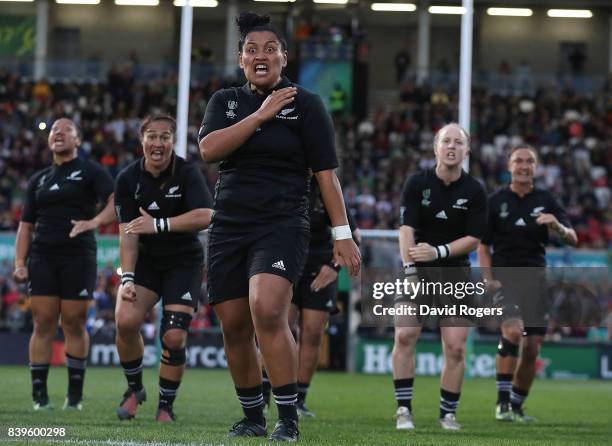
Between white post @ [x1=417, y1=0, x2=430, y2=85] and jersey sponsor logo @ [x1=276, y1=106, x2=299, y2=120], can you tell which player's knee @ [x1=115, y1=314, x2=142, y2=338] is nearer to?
jersey sponsor logo @ [x1=276, y1=106, x2=299, y2=120]

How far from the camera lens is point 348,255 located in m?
6.62

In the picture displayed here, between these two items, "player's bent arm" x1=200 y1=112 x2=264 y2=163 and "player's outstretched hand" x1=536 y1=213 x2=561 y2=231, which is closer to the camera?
"player's bent arm" x1=200 y1=112 x2=264 y2=163

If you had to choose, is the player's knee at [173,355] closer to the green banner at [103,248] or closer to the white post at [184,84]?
the white post at [184,84]

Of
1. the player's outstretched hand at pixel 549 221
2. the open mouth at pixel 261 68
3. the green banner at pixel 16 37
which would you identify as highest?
the green banner at pixel 16 37

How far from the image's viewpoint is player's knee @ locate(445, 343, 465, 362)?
9.38 metres

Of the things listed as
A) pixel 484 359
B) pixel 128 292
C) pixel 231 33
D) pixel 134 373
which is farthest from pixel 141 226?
pixel 231 33

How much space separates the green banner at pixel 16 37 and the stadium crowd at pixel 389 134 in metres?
4.12

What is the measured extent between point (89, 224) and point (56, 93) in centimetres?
2596

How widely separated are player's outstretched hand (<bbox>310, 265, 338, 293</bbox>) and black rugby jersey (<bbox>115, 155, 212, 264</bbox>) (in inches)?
56.5

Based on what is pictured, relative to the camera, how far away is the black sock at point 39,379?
10406mm

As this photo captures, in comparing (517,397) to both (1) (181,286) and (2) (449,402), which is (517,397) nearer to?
(2) (449,402)

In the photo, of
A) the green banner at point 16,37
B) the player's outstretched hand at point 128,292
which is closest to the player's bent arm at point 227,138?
the player's outstretched hand at point 128,292

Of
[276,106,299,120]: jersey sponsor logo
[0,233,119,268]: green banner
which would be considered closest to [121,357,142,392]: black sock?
[276,106,299,120]: jersey sponsor logo

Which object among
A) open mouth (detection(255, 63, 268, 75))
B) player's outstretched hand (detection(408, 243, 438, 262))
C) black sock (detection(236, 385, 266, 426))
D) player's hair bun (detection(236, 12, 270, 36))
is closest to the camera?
open mouth (detection(255, 63, 268, 75))
